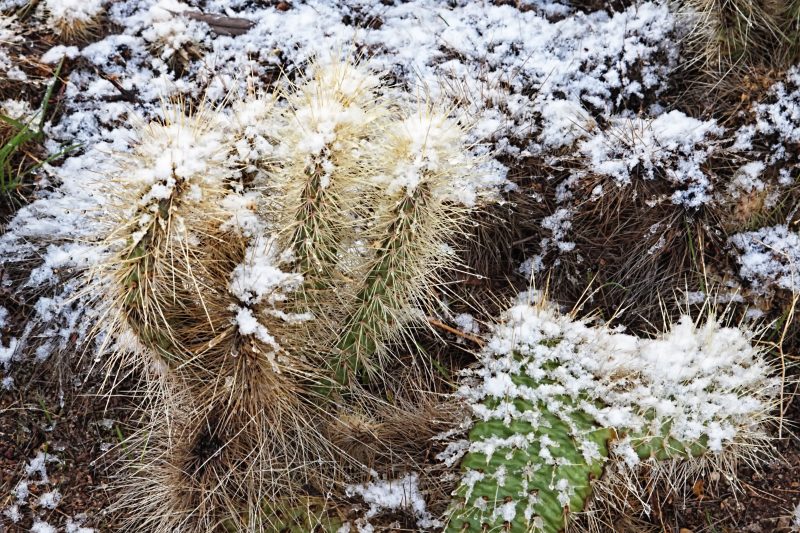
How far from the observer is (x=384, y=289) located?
5.92 feet

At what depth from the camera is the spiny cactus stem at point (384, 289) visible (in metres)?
1.64

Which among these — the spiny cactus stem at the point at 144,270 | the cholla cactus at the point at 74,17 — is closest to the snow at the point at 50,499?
the spiny cactus stem at the point at 144,270

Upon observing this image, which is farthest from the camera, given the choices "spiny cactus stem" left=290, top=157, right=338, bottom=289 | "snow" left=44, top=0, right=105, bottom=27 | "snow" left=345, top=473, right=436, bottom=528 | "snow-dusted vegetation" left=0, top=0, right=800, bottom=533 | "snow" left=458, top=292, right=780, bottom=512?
"snow" left=44, top=0, right=105, bottom=27

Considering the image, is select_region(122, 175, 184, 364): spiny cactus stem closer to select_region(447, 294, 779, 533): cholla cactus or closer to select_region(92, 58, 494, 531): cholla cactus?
select_region(92, 58, 494, 531): cholla cactus

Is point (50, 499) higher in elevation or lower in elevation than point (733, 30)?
lower

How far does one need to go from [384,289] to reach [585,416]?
68cm

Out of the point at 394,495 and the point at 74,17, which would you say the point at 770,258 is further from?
the point at 74,17

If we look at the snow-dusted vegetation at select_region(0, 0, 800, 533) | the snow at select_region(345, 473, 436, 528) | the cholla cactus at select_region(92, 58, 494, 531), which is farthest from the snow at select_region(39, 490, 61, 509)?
the snow at select_region(345, 473, 436, 528)

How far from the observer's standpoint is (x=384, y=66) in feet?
8.30

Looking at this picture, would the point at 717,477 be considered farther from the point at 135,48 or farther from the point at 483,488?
the point at 135,48

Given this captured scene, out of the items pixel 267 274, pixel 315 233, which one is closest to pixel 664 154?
pixel 315 233

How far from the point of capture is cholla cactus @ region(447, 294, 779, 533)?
5.93 ft

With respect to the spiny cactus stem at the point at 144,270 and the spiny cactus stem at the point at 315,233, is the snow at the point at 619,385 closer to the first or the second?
the spiny cactus stem at the point at 315,233

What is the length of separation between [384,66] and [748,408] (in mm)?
1716
